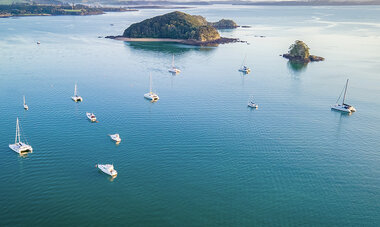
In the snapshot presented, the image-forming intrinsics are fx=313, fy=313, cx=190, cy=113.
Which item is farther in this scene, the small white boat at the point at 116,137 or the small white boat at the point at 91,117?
the small white boat at the point at 91,117

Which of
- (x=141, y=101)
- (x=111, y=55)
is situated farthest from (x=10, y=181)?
(x=111, y=55)

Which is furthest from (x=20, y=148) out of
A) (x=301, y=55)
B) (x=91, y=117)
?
(x=301, y=55)

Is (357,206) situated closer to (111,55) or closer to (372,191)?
(372,191)

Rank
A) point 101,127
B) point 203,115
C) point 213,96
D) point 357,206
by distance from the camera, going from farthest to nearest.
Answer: point 213,96
point 203,115
point 101,127
point 357,206

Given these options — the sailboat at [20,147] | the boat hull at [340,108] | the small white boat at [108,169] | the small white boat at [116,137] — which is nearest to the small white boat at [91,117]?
the small white boat at [116,137]

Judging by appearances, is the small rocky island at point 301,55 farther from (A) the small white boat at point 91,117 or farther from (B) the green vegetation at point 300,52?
(A) the small white boat at point 91,117

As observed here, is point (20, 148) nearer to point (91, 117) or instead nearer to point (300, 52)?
point (91, 117)

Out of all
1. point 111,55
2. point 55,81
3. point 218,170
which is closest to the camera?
point 218,170

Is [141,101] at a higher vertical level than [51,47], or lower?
lower

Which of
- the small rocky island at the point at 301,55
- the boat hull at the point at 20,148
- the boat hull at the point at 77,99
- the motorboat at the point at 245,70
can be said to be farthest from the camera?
the small rocky island at the point at 301,55
